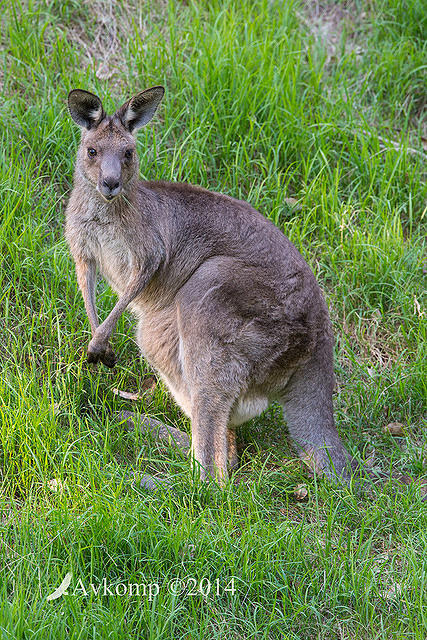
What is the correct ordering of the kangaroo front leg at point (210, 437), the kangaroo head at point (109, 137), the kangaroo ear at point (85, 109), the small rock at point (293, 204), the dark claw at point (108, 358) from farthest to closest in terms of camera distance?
1. the small rock at point (293, 204)
2. the dark claw at point (108, 358)
3. the kangaroo ear at point (85, 109)
4. the kangaroo head at point (109, 137)
5. the kangaroo front leg at point (210, 437)

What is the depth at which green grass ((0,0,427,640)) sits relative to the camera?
363 cm

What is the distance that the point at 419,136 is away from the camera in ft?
21.8

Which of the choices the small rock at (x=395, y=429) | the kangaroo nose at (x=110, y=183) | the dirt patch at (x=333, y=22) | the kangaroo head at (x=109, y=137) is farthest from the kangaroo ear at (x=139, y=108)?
the dirt patch at (x=333, y=22)

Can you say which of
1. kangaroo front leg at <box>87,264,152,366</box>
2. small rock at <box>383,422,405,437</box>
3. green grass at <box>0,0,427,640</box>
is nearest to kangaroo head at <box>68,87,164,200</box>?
kangaroo front leg at <box>87,264,152,366</box>

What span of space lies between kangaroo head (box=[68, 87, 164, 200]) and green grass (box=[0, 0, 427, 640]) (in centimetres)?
93

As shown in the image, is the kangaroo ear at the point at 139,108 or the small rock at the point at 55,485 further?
the kangaroo ear at the point at 139,108

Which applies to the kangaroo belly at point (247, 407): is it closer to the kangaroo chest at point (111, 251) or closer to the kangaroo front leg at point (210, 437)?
the kangaroo front leg at point (210, 437)

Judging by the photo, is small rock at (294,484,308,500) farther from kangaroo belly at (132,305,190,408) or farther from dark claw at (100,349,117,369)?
dark claw at (100,349,117,369)

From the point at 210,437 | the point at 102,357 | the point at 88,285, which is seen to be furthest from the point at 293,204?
the point at 210,437

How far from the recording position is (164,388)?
16.3ft

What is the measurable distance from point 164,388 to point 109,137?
144 centimetres

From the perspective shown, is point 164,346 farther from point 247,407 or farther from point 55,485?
point 55,485

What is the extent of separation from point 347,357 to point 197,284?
133cm

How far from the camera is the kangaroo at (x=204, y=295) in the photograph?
438 cm
